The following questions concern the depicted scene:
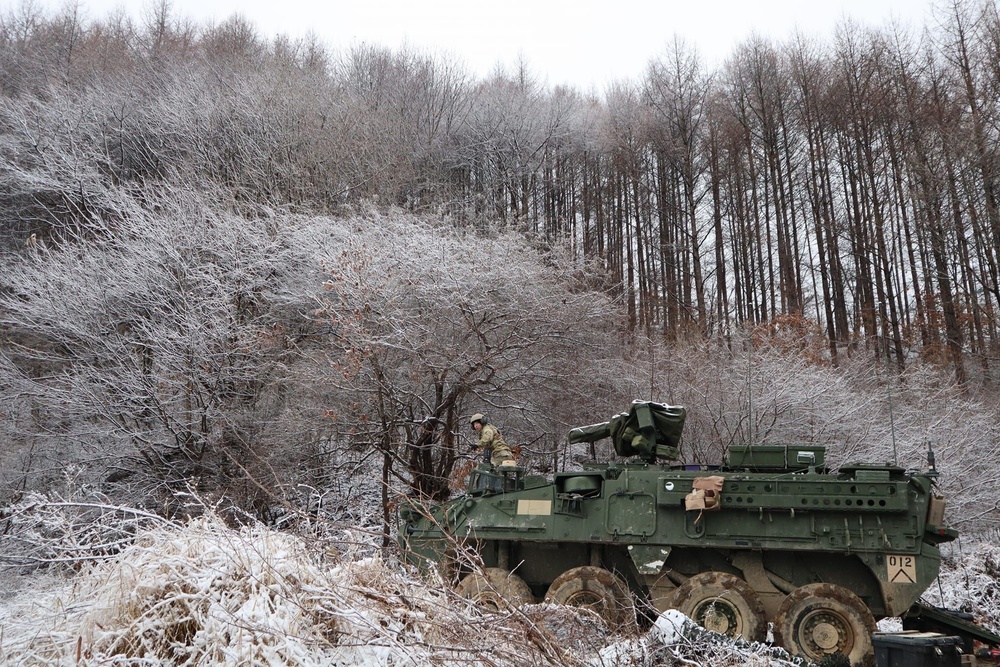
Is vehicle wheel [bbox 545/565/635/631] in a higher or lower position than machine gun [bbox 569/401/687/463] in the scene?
lower

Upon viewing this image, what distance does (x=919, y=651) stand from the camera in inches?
210

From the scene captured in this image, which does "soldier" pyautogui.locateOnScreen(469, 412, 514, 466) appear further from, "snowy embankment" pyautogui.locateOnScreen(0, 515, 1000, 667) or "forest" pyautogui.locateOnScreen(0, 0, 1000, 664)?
"snowy embankment" pyautogui.locateOnScreen(0, 515, 1000, 667)

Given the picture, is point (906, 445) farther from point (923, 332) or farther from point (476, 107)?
point (476, 107)

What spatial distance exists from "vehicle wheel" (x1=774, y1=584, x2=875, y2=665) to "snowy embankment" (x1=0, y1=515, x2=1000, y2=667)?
3816 mm

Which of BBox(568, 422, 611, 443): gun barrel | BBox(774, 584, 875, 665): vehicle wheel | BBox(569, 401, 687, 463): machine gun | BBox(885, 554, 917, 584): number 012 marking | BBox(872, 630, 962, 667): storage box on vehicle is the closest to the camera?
BBox(872, 630, 962, 667): storage box on vehicle

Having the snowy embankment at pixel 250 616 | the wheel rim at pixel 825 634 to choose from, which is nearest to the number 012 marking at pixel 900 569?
the wheel rim at pixel 825 634

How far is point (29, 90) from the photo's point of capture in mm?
26109

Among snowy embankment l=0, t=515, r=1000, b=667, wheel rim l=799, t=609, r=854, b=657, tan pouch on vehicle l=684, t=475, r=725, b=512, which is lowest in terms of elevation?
wheel rim l=799, t=609, r=854, b=657

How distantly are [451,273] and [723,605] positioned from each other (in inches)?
329

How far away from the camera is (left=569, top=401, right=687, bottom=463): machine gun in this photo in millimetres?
10141

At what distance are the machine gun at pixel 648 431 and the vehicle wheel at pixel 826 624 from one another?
2.42 meters

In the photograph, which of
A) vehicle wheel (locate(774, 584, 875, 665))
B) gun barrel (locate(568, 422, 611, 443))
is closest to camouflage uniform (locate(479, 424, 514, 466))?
gun barrel (locate(568, 422, 611, 443))

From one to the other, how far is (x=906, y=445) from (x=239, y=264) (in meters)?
13.3

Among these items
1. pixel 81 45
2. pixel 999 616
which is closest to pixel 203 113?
pixel 81 45
